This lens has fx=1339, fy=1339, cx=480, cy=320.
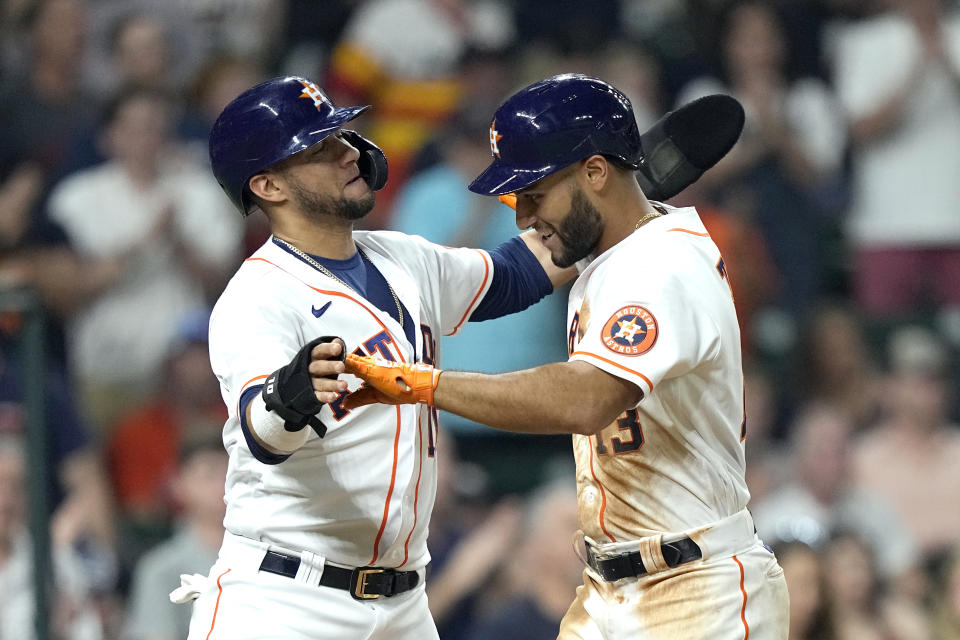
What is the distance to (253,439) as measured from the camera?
9.59 ft

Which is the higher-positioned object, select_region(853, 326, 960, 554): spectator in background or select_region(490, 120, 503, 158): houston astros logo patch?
select_region(490, 120, 503, 158): houston astros logo patch

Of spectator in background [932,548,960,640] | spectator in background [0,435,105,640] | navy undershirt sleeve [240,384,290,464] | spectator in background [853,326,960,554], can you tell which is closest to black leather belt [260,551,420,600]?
navy undershirt sleeve [240,384,290,464]

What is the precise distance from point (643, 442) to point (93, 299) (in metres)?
4.34

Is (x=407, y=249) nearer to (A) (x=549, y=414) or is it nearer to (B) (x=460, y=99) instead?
(A) (x=549, y=414)

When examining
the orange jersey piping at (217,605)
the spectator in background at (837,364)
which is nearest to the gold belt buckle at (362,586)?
the orange jersey piping at (217,605)

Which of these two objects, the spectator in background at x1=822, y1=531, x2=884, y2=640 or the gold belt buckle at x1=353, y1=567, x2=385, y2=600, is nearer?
the gold belt buckle at x1=353, y1=567, x2=385, y2=600

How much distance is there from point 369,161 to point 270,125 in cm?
31

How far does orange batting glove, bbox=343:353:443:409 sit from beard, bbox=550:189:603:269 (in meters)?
0.49

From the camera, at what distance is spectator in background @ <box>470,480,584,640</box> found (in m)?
5.25

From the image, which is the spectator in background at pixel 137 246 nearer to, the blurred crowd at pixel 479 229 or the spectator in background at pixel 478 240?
the blurred crowd at pixel 479 229

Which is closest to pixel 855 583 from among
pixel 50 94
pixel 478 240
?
pixel 478 240

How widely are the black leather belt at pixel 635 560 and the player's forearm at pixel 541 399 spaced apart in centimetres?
39

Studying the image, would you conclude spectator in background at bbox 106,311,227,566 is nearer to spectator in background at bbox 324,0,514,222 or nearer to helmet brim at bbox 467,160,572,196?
spectator in background at bbox 324,0,514,222

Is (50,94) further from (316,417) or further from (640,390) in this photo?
(640,390)
